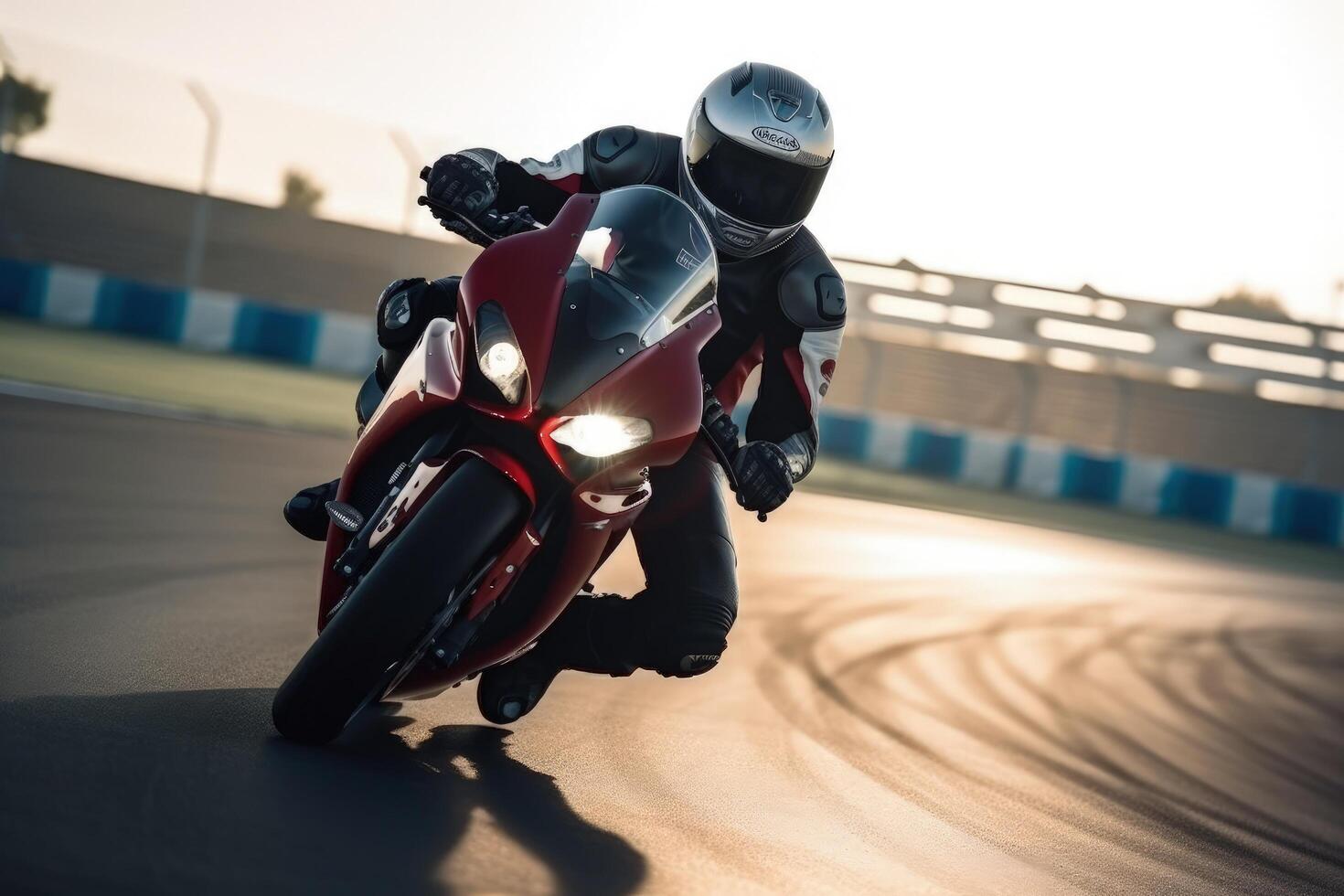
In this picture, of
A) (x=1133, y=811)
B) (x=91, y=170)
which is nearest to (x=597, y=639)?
(x=1133, y=811)

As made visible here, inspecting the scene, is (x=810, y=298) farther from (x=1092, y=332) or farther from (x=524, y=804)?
(x=1092, y=332)

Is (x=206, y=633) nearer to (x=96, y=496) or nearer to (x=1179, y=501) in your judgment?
(x=96, y=496)

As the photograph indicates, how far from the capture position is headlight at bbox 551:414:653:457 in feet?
12.5

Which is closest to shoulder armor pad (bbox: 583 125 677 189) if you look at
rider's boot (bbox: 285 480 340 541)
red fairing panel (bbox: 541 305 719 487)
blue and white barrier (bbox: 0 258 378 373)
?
red fairing panel (bbox: 541 305 719 487)

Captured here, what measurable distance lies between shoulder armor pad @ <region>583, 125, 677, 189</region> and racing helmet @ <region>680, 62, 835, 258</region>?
23 centimetres

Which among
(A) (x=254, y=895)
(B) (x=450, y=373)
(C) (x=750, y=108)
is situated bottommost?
(A) (x=254, y=895)

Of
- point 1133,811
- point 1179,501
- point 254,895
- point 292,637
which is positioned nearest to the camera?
point 254,895

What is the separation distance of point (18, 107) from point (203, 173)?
8.12 feet

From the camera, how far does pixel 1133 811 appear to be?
5.27 meters

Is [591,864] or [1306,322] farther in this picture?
[1306,322]

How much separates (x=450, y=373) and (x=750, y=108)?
125 cm

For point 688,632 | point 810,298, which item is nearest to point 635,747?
point 688,632

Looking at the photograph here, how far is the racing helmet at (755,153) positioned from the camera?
4.68 m

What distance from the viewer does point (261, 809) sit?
343 cm
